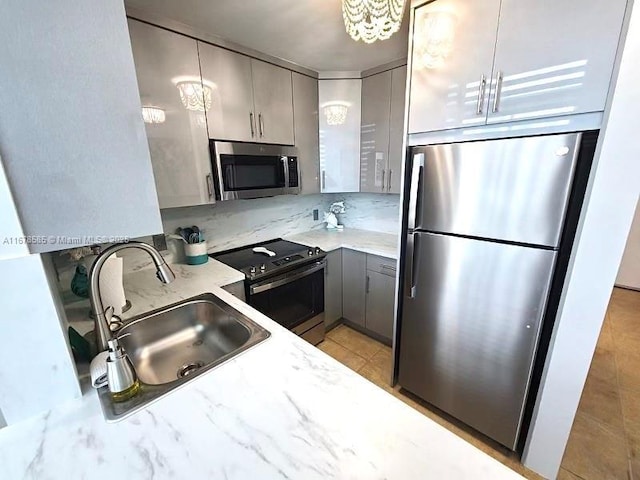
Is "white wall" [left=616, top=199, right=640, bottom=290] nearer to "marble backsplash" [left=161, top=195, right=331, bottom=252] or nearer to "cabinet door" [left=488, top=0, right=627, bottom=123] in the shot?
"cabinet door" [left=488, top=0, right=627, bottom=123]

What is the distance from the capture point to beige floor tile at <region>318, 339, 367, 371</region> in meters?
2.17

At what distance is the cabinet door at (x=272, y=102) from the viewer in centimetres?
181

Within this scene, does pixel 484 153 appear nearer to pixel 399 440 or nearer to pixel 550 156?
pixel 550 156

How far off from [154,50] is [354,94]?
1445mm

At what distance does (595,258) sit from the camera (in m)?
1.02

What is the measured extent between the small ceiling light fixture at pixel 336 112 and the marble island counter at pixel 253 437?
80.0 inches

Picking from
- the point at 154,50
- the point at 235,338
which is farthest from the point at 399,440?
the point at 154,50

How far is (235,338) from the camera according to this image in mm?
1130

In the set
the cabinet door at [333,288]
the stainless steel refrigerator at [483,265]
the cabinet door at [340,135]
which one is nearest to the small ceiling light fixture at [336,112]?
the cabinet door at [340,135]

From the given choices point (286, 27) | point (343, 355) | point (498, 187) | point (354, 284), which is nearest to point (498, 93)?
point (498, 187)

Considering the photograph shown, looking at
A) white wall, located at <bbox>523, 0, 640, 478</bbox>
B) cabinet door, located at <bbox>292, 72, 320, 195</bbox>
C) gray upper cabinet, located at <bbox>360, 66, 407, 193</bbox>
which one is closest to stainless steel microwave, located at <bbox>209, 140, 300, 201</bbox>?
cabinet door, located at <bbox>292, 72, 320, 195</bbox>

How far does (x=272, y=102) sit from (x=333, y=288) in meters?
1.57

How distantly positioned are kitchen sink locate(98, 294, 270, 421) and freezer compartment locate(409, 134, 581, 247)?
3.52 ft

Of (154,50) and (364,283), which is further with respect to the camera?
(364,283)
